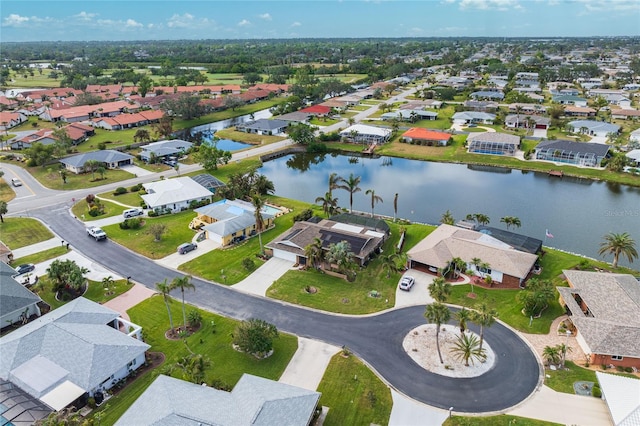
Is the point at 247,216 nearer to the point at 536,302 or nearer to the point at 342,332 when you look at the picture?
the point at 342,332

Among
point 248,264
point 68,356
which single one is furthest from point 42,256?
point 248,264

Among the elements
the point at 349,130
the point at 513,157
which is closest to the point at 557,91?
the point at 513,157

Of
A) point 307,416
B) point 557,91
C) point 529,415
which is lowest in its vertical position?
point 529,415

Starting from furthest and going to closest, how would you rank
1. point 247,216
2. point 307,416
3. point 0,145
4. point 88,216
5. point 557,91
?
point 557,91 < point 0,145 < point 88,216 < point 247,216 < point 307,416

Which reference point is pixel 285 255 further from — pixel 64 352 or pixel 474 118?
pixel 474 118

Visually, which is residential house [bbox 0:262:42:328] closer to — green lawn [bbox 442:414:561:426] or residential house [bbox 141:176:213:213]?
residential house [bbox 141:176:213:213]
